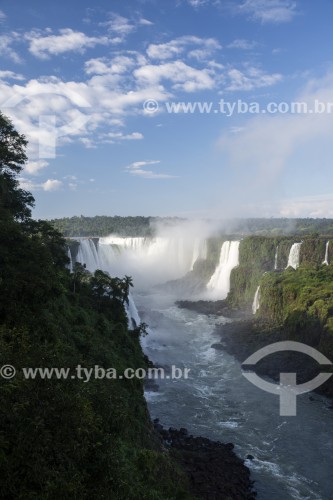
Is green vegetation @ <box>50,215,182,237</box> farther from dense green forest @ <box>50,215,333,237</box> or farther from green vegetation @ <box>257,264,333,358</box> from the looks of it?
green vegetation @ <box>257,264,333,358</box>

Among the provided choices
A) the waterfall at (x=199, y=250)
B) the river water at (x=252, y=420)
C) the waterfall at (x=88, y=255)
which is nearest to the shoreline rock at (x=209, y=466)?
the river water at (x=252, y=420)

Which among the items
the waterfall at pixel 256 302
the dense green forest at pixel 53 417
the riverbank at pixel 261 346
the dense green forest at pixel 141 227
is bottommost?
the riverbank at pixel 261 346

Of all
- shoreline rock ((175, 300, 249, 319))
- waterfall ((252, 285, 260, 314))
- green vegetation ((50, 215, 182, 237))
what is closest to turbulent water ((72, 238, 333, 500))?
shoreline rock ((175, 300, 249, 319))

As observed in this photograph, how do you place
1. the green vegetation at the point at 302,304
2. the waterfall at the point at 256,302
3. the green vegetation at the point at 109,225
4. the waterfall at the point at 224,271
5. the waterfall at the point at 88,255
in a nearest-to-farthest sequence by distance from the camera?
the green vegetation at the point at 302,304 → the waterfall at the point at 256,302 → the waterfall at the point at 88,255 → the waterfall at the point at 224,271 → the green vegetation at the point at 109,225

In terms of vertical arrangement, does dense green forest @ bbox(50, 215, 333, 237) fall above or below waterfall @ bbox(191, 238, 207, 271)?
above

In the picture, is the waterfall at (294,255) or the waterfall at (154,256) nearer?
the waterfall at (294,255)

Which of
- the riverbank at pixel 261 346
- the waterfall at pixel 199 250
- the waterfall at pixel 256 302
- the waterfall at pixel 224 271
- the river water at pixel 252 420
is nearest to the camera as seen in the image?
the river water at pixel 252 420
